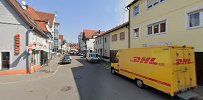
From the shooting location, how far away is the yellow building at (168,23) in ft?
40.9

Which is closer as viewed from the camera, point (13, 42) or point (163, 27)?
point (163, 27)

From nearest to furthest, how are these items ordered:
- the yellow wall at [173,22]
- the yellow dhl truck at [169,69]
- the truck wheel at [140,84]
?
the yellow dhl truck at [169,69], the yellow wall at [173,22], the truck wheel at [140,84]

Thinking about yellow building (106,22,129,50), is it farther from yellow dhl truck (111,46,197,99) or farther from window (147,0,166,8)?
yellow dhl truck (111,46,197,99)

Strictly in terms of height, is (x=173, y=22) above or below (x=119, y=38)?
above

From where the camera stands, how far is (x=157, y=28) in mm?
17109

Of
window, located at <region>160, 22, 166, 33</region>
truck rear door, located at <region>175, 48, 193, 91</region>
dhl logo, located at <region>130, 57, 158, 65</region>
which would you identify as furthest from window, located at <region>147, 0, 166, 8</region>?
truck rear door, located at <region>175, 48, 193, 91</region>

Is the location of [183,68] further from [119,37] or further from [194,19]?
[119,37]

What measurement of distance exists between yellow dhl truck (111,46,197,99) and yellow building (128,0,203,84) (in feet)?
6.60

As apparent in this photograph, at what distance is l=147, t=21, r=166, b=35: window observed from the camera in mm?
16203

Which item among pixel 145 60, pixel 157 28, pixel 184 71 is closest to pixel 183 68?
pixel 184 71

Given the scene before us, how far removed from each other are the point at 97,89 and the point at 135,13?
1235cm

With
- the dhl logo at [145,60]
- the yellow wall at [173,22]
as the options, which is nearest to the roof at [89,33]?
the yellow wall at [173,22]

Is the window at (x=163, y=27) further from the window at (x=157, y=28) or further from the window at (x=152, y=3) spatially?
the window at (x=152, y=3)

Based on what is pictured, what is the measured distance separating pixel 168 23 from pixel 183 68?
5.75m
